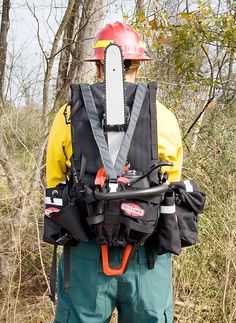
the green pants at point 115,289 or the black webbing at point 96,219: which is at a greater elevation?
the black webbing at point 96,219

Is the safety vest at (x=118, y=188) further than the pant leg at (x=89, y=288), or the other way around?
the pant leg at (x=89, y=288)

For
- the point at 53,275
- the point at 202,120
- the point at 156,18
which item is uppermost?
the point at 156,18

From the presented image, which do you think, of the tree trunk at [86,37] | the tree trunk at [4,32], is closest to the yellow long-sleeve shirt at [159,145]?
the tree trunk at [86,37]

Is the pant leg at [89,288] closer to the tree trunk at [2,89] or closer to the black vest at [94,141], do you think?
the black vest at [94,141]

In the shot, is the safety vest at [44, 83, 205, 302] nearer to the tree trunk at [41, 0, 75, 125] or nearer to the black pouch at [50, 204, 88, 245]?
the black pouch at [50, 204, 88, 245]

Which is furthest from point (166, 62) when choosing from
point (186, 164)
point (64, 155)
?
point (64, 155)

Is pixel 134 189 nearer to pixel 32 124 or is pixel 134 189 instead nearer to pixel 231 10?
pixel 32 124

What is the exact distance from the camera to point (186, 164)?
12.9 ft

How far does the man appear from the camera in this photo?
6.01 feet

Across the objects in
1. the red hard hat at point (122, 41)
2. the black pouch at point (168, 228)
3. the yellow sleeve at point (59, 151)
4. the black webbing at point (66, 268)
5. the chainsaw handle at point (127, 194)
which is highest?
the red hard hat at point (122, 41)

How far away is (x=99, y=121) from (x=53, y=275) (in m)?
0.87

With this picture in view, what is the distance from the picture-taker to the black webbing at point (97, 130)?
166cm

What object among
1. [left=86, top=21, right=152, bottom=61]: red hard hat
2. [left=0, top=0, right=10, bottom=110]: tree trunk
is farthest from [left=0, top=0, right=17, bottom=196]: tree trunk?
[left=86, top=21, right=152, bottom=61]: red hard hat

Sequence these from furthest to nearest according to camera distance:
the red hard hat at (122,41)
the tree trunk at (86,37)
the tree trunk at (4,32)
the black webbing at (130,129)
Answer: the tree trunk at (4,32) < the tree trunk at (86,37) < the red hard hat at (122,41) < the black webbing at (130,129)
